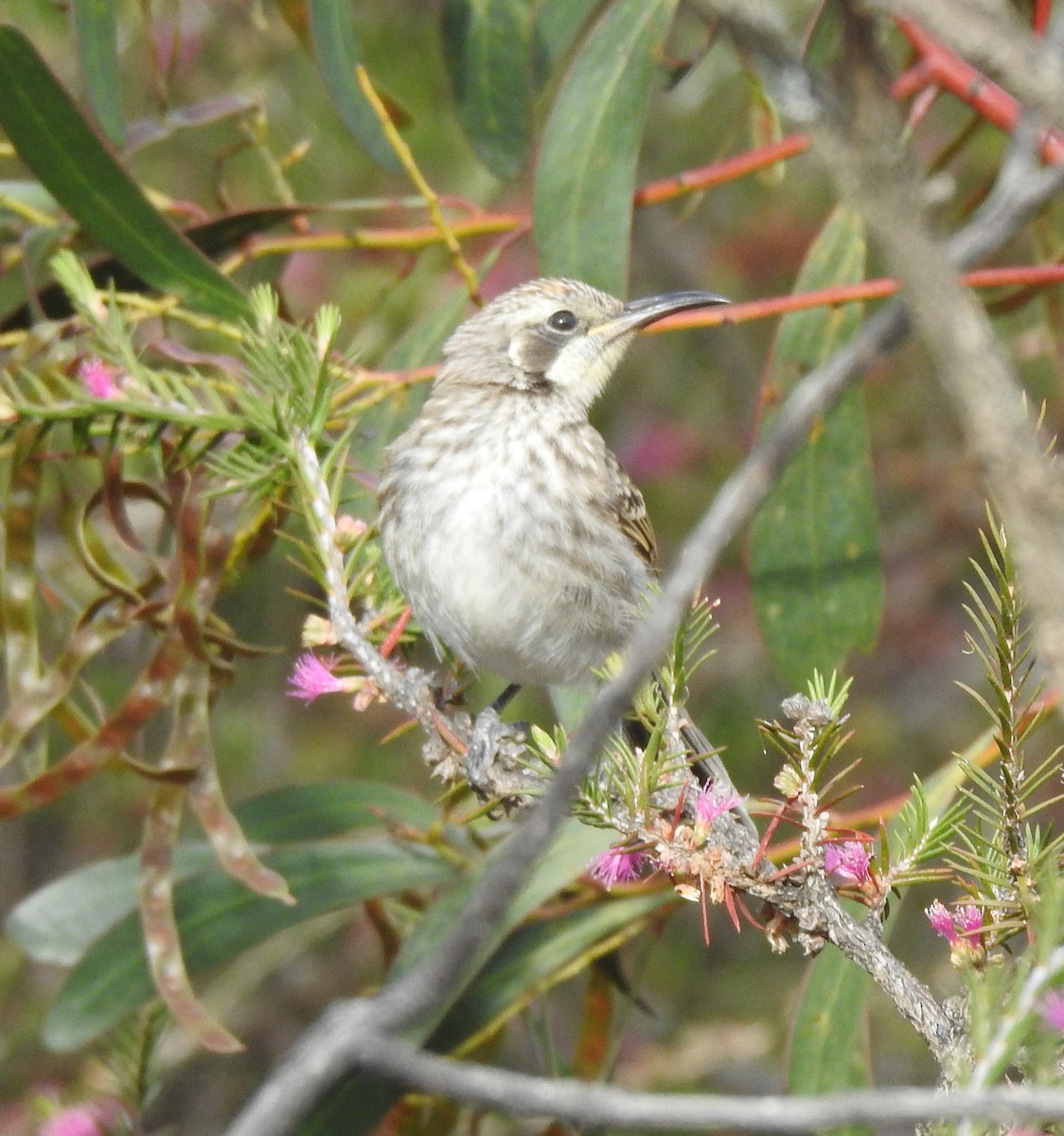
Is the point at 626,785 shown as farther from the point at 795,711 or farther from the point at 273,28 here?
the point at 273,28

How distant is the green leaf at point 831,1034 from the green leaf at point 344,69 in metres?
1.88

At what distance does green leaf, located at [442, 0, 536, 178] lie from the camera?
318 cm

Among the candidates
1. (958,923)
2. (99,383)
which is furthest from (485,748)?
(99,383)

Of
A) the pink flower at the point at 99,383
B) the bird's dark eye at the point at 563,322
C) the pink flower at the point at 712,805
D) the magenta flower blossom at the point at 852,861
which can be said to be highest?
the pink flower at the point at 99,383

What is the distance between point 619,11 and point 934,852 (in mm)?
2211

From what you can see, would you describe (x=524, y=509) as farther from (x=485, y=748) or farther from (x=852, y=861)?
(x=852, y=861)

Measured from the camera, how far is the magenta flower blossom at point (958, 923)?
1435mm

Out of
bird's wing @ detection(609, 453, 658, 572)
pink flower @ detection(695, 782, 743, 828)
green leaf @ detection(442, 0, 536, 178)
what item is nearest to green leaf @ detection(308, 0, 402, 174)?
green leaf @ detection(442, 0, 536, 178)

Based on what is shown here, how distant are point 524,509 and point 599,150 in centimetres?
78

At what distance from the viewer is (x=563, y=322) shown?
132 inches

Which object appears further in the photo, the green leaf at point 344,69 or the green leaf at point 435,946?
the green leaf at point 344,69

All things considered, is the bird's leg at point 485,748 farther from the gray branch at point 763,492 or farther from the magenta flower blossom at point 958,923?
the gray branch at point 763,492

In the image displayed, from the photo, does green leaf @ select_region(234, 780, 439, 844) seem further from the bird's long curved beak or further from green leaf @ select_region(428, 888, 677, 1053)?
the bird's long curved beak

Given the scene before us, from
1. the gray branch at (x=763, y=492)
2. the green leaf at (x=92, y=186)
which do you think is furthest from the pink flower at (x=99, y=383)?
the gray branch at (x=763, y=492)
